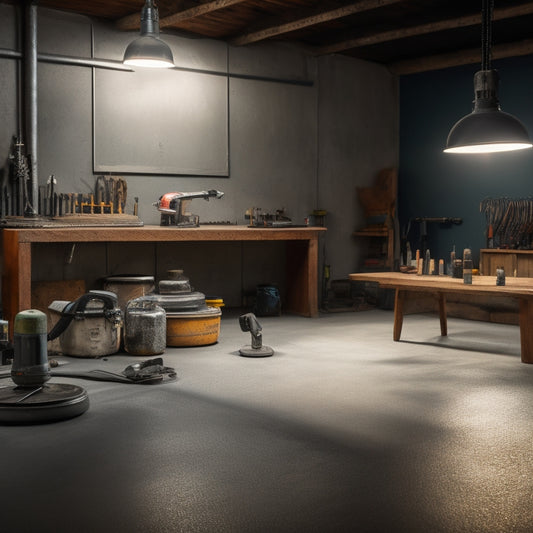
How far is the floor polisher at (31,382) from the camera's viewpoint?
4.02 m

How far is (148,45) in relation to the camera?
691 cm

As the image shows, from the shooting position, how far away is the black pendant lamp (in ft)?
17.6

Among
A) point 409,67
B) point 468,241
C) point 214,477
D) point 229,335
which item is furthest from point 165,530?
point 409,67

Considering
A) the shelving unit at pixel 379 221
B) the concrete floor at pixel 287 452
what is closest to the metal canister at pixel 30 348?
the concrete floor at pixel 287 452

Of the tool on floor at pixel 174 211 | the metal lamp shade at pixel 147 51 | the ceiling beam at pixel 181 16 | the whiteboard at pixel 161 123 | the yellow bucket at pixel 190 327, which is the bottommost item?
the yellow bucket at pixel 190 327

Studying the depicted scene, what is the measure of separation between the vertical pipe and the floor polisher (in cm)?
360

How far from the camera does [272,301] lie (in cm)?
880

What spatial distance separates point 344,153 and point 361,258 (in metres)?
1.52

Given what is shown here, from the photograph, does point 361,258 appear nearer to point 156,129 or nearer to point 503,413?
point 156,129

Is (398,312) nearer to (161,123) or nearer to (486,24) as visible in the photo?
(486,24)

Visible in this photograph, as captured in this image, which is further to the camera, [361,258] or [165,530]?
[361,258]

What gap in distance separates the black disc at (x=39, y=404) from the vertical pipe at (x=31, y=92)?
360 cm

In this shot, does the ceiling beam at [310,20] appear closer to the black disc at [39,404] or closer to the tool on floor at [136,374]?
the tool on floor at [136,374]

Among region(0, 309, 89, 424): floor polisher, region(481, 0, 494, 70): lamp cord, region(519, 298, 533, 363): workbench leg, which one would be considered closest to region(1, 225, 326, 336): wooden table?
region(0, 309, 89, 424): floor polisher
